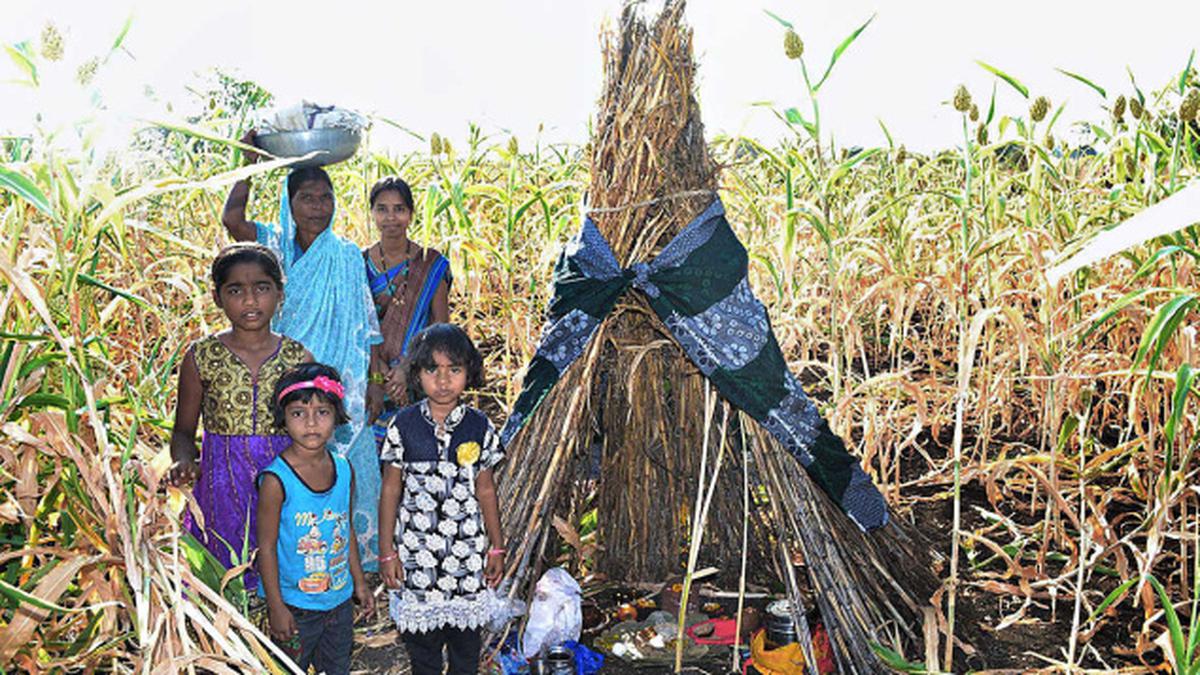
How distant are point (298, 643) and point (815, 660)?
1238 mm

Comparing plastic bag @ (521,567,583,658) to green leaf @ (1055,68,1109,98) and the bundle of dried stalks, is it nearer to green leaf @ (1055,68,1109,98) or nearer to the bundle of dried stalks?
the bundle of dried stalks

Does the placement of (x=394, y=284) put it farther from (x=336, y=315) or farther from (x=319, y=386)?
(x=319, y=386)

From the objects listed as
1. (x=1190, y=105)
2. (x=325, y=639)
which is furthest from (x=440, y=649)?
(x=1190, y=105)

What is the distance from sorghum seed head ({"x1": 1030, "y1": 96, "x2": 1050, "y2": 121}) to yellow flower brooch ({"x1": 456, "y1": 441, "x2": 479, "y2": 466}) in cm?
197

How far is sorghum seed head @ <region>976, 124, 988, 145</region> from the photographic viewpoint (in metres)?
3.25

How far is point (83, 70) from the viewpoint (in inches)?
59.1

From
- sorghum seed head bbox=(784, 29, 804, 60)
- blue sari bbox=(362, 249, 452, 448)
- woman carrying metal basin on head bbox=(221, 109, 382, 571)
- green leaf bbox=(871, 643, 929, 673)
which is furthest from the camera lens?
blue sari bbox=(362, 249, 452, 448)

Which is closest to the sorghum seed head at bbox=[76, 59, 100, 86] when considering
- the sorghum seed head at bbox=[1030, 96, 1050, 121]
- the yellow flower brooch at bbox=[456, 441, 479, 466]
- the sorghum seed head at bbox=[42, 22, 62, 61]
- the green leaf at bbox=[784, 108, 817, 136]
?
the sorghum seed head at bbox=[42, 22, 62, 61]

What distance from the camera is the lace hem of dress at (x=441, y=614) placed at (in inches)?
97.0

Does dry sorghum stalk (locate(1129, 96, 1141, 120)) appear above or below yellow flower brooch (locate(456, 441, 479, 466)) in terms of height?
above

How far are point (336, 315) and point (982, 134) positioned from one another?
2021 millimetres

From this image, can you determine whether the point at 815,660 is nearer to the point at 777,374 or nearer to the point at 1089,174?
the point at 777,374

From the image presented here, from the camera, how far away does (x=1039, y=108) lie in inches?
128

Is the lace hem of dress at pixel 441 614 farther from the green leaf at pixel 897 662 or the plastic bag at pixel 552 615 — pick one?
the green leaf at pixel 897 662
